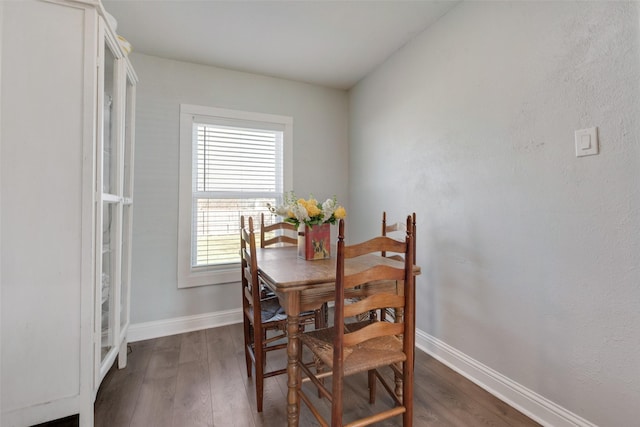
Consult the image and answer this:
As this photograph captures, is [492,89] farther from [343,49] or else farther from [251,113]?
[251,113]

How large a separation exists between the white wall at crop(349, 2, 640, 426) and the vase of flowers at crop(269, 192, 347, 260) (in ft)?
3.02

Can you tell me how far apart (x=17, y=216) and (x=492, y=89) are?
2557mm

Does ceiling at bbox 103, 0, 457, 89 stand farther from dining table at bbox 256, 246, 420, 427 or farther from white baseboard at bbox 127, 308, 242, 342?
white baseboard at bbox 127, 308, 242, 342

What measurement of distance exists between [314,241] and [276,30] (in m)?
1.71

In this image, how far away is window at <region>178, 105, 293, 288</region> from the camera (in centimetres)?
268

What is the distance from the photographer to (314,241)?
5.95 feet

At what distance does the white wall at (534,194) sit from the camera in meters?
1.24

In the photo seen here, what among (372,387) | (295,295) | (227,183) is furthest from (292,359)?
(227,183)

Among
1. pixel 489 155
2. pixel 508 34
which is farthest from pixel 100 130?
pixel 508 34

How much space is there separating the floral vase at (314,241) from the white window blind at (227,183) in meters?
1.28

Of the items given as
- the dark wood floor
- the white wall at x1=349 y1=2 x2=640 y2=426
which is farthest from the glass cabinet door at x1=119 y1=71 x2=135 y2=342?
the white wall at x1=349 y1=2 x2=640 y2=426

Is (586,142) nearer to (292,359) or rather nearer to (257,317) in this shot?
(292,359)

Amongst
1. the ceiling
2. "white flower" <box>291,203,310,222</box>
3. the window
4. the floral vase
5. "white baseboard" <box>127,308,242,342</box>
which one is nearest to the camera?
"white flower" <box>291,203,310,222</box>

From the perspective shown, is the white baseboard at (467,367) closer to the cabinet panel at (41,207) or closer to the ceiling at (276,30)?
the cabinet panel at (41,207)
